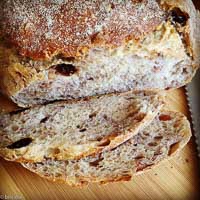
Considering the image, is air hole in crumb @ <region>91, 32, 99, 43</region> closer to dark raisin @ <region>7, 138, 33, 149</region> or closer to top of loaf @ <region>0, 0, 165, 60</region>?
top of loaf @ <region>0, 0, 165, 60</region>

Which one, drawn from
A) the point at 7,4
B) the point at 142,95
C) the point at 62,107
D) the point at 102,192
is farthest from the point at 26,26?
the point at 102,192

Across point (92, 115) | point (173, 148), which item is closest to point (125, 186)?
point (173, 148)

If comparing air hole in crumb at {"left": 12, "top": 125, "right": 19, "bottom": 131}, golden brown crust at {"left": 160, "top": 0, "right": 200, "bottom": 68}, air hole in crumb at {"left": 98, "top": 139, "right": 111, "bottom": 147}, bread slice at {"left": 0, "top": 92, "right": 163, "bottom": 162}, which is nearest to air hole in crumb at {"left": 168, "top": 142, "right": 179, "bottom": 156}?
bread slice at {"left": 0, "top": 92, "right": 163, "bottom": 162}

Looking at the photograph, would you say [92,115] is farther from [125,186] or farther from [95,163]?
[125,186]

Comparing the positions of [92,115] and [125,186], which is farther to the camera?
[92,115]

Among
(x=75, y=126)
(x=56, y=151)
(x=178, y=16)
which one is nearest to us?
(x=56, y=151)

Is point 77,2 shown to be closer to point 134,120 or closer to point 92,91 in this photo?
point 92,91

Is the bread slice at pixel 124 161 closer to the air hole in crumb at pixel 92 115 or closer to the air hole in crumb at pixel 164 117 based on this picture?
the air hole in crumb at pixel 164 117
